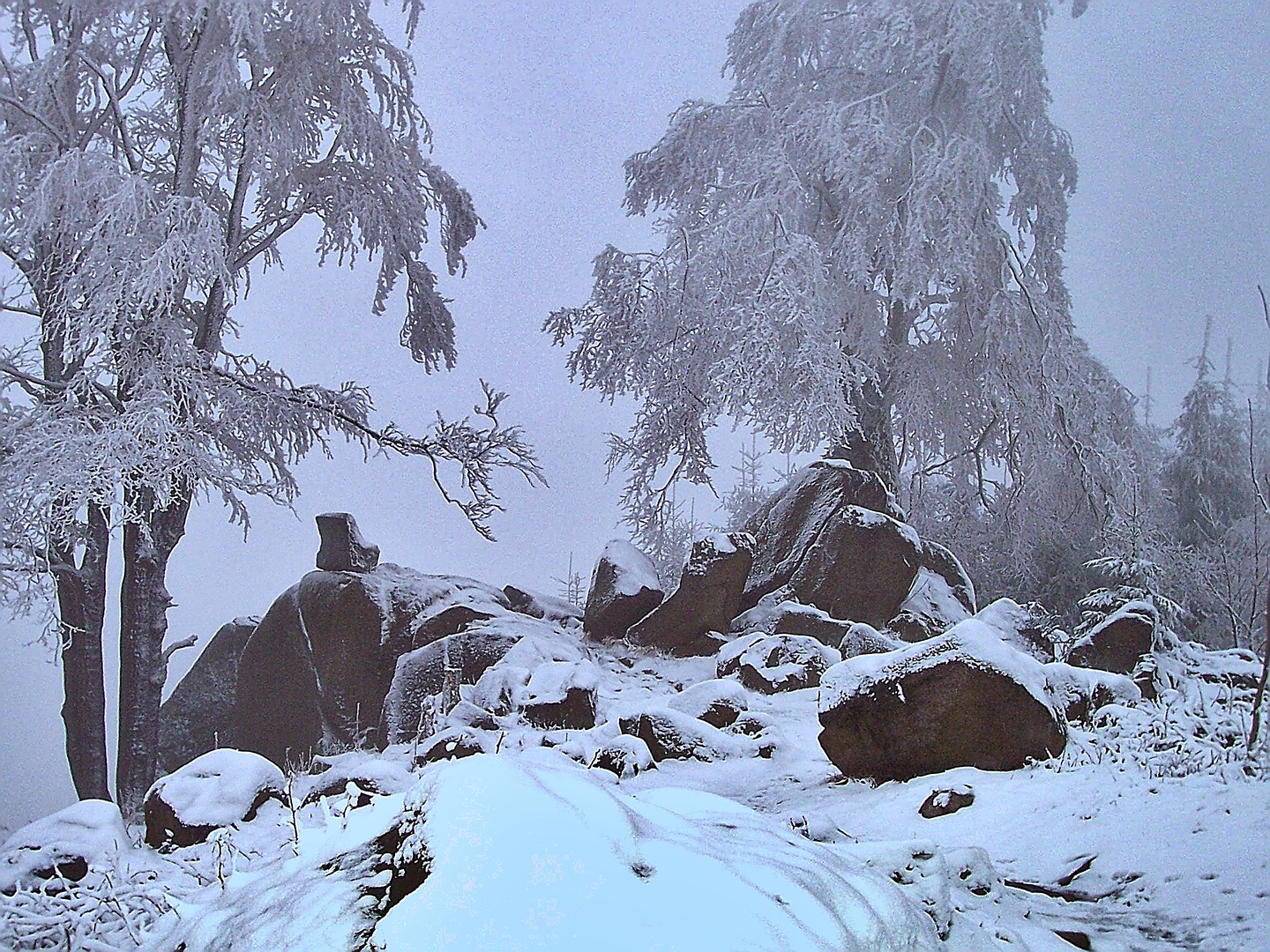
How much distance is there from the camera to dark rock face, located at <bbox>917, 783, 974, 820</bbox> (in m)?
2.52

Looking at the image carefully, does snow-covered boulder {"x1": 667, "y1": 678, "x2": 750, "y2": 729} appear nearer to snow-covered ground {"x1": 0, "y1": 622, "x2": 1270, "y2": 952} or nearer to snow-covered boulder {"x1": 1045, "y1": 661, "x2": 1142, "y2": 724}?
snow-covered ground {"x1": 0, "y1": 622, "x2": 1270, "y2": 952}

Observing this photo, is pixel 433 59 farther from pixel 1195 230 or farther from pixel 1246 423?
pixel 1246 423

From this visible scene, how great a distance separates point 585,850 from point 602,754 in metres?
1.28

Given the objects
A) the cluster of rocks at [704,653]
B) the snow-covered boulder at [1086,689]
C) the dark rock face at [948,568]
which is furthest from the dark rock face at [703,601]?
the snow-covered boulder at [1086,689]

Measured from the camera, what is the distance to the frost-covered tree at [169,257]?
3.13 metres

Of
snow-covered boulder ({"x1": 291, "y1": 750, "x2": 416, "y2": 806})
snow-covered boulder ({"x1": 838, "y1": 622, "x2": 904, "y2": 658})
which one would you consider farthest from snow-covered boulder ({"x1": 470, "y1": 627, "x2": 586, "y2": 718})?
snow-covered boulder ({"x1": 838, "y1": 622, "x2": 904, "y2": 658})

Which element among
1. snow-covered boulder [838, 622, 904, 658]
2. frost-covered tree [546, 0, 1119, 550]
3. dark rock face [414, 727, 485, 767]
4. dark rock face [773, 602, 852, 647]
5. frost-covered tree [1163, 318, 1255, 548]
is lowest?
dark rock face [414, 727, 485, 767]

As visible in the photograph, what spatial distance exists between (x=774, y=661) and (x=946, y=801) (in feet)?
3.40

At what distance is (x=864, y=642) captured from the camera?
376 centimetres

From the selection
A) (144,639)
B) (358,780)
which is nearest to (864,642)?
(358,780)

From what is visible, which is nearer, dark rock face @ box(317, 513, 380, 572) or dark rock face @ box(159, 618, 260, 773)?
dark rock face @ box(159, 618, 260, 773)

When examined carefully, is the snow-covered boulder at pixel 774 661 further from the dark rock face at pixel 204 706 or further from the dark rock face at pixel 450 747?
the dark rock face at pixel 204 706

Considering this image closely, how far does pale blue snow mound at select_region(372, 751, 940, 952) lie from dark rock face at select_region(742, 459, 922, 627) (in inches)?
77.7

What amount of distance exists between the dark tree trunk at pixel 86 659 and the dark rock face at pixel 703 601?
179cm
